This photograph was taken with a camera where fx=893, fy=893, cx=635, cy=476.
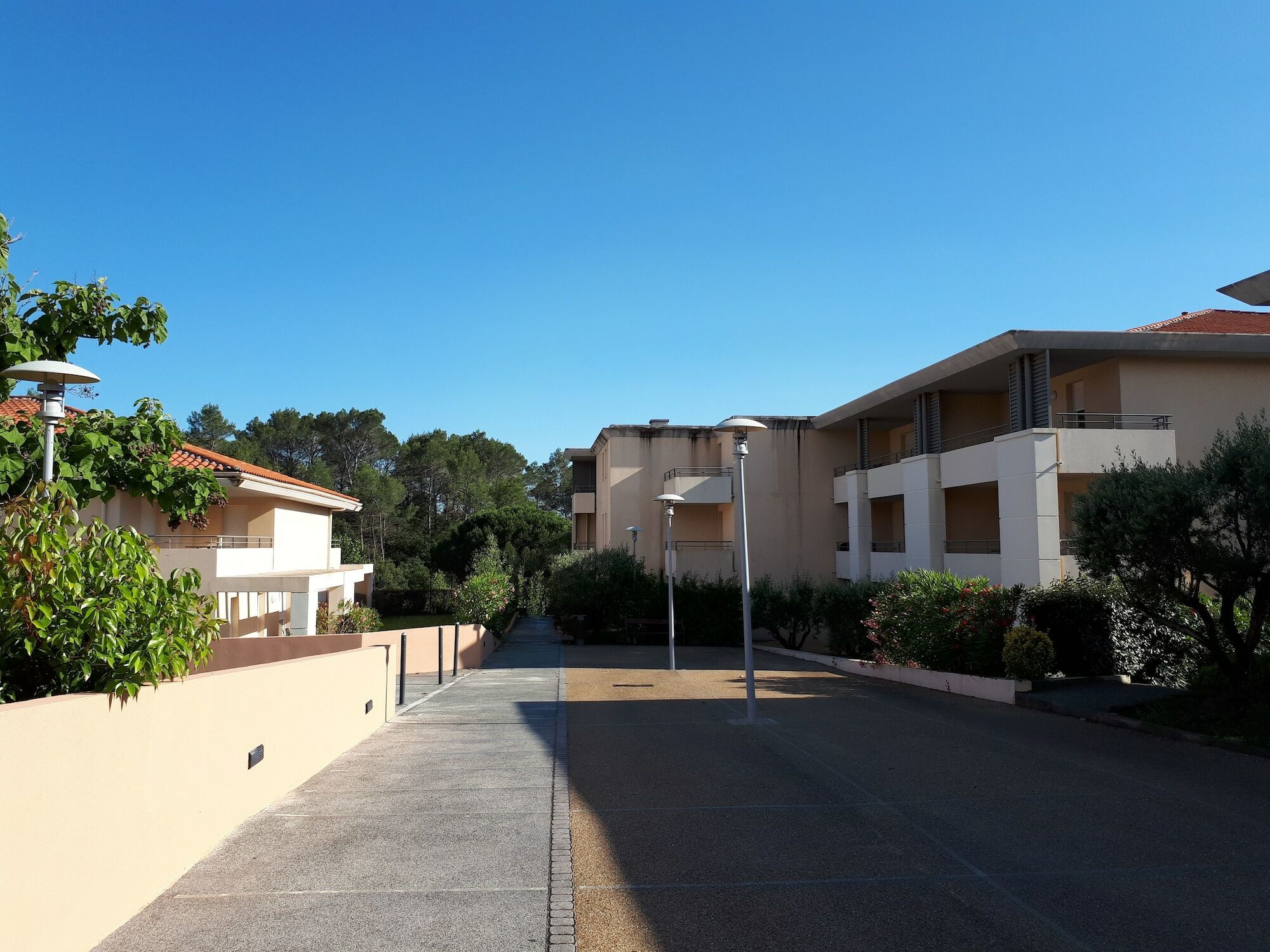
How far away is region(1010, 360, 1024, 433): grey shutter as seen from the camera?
2069 centimetres

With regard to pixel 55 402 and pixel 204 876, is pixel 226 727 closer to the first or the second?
pixel 204 876

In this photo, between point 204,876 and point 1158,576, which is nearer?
point 204,876

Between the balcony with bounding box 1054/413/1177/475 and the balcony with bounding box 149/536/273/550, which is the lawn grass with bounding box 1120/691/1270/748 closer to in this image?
the balcony with bounding box 1054/413/1177/475

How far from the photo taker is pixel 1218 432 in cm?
1227

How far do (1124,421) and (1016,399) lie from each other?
2.49m

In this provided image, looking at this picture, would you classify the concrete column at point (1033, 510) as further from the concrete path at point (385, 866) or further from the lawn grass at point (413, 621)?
the lawn grass at point (413, 621)

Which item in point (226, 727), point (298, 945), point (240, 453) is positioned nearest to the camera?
point (298, 945)

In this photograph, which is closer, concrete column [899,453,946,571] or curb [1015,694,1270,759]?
curb [1015,694,1270,759]

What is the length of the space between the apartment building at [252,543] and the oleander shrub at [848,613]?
1383 centimetres

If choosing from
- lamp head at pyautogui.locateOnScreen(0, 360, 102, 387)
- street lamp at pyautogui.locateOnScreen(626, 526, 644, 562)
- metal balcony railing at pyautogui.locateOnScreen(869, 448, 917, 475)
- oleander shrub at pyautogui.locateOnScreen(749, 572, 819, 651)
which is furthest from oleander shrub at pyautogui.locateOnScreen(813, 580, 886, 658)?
lamp head at pyautogui.locateOnScreen(0, 360, 102, 387)

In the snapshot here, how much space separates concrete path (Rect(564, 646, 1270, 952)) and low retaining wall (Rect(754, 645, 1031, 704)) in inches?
103

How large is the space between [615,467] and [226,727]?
94.9ft

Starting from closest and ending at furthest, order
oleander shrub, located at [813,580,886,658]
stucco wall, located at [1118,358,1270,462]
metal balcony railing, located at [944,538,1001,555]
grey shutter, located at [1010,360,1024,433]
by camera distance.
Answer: grey shutter, located at [1010,360,1024,433], stucco wall, located at [1118,358,1270,462], oleander shrub, located at [813,580,886,658], metal balcony railing, located at [944,538,1001,555]

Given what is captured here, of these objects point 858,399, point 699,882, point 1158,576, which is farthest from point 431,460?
point 699,882
